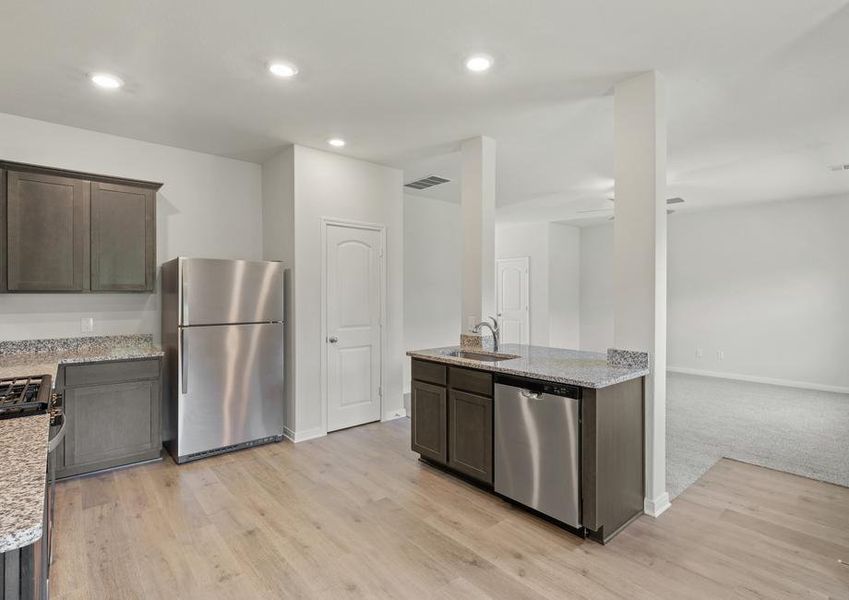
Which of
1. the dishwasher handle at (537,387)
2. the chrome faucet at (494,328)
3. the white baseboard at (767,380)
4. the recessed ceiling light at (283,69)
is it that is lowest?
the white baseboard at (767,380)

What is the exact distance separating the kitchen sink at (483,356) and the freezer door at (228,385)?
63.1 inches

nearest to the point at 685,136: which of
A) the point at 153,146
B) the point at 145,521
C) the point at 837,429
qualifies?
the point at 837,429

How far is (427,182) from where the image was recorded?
5.44 m

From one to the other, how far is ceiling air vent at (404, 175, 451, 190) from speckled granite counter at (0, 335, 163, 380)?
3.23m

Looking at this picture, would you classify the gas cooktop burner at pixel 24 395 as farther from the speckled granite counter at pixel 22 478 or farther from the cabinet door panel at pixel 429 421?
the cabinet door panel at pixel 429 421

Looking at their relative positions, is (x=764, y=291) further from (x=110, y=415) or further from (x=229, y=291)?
(x=110, y=415)

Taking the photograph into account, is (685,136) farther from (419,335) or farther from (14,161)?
(14,161)

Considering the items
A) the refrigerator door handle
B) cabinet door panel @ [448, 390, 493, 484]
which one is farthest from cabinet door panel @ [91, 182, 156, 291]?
cabinet door panel @ [448, 390, 493, 484]

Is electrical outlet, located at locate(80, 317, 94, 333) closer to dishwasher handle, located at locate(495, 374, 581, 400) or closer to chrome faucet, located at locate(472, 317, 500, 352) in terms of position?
chrome faucet, located at locate(472, 317, 500, 352)

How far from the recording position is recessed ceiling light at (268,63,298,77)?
8.72ft

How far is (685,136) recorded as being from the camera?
3.93 meters

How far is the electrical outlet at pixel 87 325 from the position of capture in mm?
3686

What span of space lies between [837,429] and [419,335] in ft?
14.7

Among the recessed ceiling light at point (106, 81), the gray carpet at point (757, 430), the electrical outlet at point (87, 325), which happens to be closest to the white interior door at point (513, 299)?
the gray carpet at point (757, 430)
